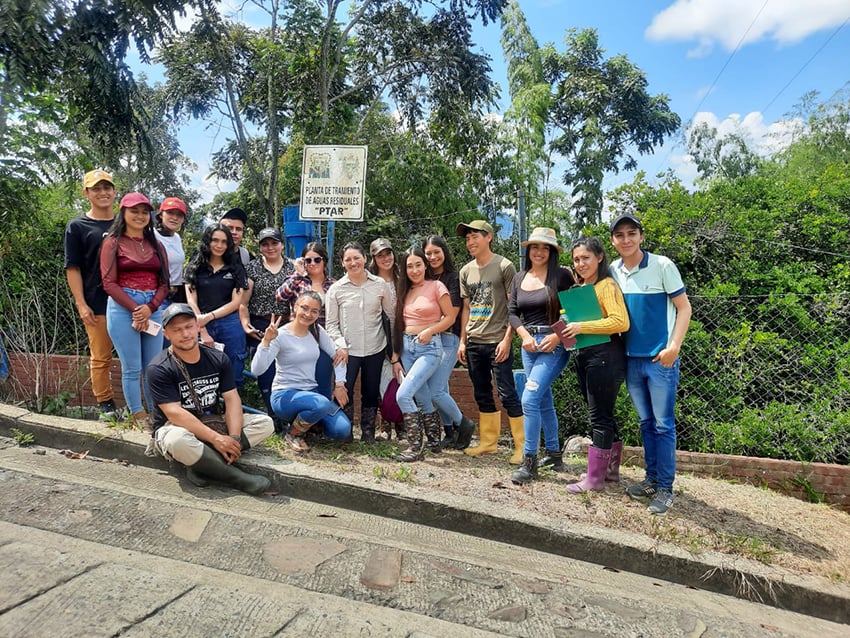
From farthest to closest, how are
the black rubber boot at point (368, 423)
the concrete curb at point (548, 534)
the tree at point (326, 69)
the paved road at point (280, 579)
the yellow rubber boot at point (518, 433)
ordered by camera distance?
the tree at point (326, 69) < the black rubber boot at point (368, 423) < the yellow rubber boot at point (518, 433) < the concrete curb at point (548, 534) < the paved road at point (280, 579)

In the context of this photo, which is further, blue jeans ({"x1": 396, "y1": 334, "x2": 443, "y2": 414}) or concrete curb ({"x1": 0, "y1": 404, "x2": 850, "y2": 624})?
blue jeans ({"x1": 396, "y1": 334, "x2": 443, "y2": 414})

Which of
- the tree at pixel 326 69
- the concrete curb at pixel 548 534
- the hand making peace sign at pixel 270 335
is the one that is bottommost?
the concrete curb at pixel 548 534

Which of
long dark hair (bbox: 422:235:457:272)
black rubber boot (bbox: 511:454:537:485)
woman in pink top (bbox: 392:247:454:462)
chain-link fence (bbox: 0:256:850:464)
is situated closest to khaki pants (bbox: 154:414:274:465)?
woman in pink top (bbox: 392:247:454:462)

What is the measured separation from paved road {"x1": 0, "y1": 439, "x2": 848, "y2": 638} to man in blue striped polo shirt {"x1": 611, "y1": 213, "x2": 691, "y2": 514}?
2.64 feet

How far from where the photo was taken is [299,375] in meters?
4.14

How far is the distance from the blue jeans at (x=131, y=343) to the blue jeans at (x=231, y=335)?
0.41 m

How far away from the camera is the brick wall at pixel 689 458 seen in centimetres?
441

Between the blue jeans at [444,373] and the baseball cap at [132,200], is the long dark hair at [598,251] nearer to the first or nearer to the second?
the blue jeans at [444,373]

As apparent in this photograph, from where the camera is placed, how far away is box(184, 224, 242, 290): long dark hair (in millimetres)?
4363

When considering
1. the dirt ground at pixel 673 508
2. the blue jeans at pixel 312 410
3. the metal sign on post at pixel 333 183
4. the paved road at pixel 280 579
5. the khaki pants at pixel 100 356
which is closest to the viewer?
the paved road at pixel 280 579

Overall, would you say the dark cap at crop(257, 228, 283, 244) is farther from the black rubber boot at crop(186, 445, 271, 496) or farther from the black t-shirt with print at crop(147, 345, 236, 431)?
the black rubber boot at crop(186, 445, 271, 496)

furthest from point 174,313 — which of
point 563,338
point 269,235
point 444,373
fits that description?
point 563,338

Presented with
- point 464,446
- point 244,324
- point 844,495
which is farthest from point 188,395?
point 844,495

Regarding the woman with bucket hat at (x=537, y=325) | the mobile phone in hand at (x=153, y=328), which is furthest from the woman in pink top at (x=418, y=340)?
the mobile phone in hand at (x=153, y=328)
